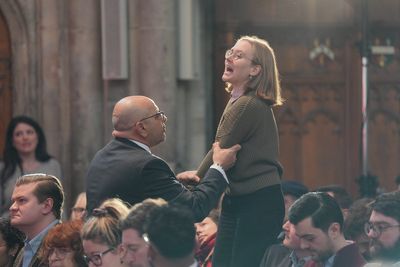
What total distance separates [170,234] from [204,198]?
62.6 inches

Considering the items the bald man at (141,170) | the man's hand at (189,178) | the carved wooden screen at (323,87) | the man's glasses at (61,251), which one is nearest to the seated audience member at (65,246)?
the man's glasses at (61,251)

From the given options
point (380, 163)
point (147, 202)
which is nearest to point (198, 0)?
point (380, 163)

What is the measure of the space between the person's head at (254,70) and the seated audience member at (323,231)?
73 centimetres

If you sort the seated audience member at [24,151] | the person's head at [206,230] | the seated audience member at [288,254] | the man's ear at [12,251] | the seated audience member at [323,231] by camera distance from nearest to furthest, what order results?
the seated audience member at [323,231], the seated audience member at [288,254], the man's ear at [12,251], the person's head at [206,230], the seated audience member at [24,151]

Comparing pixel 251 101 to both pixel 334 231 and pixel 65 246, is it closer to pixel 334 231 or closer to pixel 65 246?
pixel 334 231

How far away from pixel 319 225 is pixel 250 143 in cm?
72

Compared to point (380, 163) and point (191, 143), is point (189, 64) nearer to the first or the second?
point (191, 143)

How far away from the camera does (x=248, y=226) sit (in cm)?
818

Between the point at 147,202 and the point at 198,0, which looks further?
the point at 198,0

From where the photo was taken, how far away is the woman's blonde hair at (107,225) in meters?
7.47

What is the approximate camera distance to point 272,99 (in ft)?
27.0

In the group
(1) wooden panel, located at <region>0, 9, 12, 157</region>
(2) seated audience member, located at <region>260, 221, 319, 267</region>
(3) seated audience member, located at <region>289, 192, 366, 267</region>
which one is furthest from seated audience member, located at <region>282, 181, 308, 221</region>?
(1) wooden panel, located at <region>0, 9, 12, 157</region>

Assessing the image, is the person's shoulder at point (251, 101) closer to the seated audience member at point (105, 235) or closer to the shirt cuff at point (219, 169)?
the shirt cuff at point (219, 169)

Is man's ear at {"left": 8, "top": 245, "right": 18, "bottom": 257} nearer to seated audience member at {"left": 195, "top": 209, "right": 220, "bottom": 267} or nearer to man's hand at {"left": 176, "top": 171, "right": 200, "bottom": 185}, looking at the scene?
seated audience member at {"left": 195, "top": 209, "right": 220, "bottom": 267}
